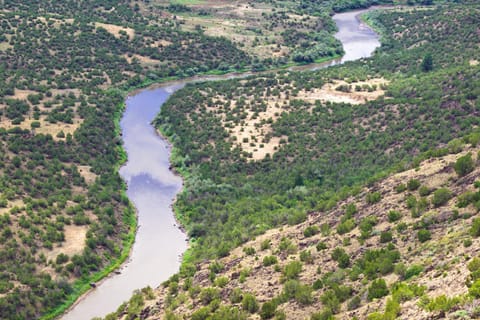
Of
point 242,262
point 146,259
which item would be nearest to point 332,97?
point 146,259

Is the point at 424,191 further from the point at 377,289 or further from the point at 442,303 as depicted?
the point at 442,303

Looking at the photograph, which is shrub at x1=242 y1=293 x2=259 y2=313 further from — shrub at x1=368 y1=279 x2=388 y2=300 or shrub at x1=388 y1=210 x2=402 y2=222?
shrub at x1=388 y1=210 x2=402 y2=222

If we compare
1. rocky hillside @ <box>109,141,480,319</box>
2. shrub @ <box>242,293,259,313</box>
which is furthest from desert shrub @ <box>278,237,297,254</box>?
shrub @ <box>242,293,259,313</box>

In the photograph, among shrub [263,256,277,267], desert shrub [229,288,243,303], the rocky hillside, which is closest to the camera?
the rocky hillside

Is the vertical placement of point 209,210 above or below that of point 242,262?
below

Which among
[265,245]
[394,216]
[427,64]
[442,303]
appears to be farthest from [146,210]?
[427,64]

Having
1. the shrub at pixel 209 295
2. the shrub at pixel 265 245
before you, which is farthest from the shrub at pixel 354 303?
the shrub at pixel 265 245

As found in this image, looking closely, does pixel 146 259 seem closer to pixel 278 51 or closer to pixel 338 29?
pixel 278 51
